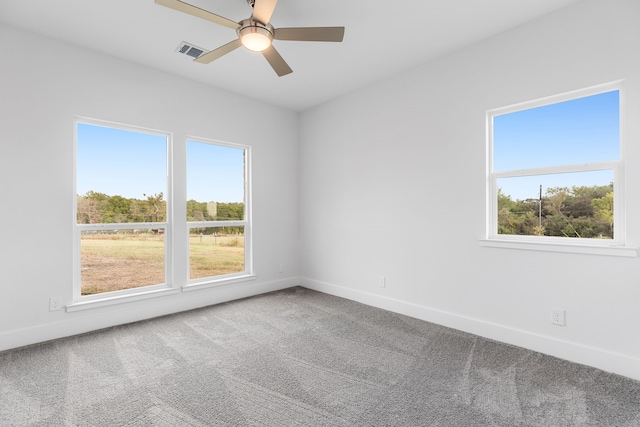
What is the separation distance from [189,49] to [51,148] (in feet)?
5.23

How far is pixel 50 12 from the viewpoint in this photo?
2488mm

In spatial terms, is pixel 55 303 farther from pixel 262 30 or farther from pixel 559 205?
pixel 559 205

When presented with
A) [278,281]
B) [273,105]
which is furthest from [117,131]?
[278,281]

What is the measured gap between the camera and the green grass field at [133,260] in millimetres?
3158

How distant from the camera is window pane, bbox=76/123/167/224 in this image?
10.3ft

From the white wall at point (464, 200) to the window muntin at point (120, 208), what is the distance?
6.93 ft

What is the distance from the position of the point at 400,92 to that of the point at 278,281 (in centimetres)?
309

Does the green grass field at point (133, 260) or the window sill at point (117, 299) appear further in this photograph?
the green grass field at point (133, 260)

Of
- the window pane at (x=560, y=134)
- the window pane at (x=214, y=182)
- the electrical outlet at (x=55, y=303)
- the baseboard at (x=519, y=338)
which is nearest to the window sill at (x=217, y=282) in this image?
the window pane at (x=214, y=182)

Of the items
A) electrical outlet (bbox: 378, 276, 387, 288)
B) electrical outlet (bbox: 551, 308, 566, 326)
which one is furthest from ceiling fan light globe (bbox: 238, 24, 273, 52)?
electrical outlet (bbox: 551, 308, 566, 326)

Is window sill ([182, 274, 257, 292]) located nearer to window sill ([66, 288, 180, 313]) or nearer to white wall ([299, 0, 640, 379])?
window sill ([66, 288, 180, 313])

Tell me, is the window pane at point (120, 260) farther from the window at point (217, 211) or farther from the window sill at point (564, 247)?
the window sill at point (564, 247)

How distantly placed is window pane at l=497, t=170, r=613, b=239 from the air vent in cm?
319

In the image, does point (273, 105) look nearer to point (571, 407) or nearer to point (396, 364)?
point (396, 364)
